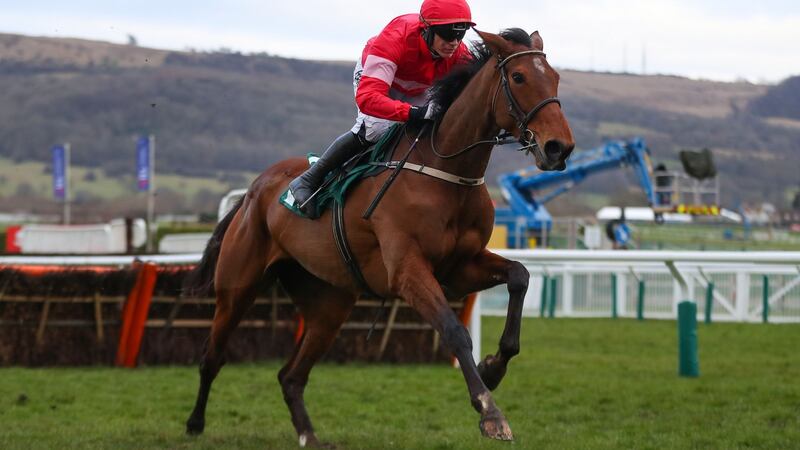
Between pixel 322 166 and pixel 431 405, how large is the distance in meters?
2.67

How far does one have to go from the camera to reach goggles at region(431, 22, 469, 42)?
5.25 metres

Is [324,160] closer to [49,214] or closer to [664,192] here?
[664,192]

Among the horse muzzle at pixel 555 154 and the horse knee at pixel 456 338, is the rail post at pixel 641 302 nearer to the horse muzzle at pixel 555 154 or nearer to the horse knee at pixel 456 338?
the horse knee at pixel 456 338

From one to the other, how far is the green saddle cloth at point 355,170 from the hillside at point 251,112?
4.46 m

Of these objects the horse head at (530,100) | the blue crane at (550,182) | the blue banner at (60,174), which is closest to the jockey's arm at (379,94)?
the horse head at (530,100)

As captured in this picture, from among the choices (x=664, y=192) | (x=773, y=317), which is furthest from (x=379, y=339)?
(x=664, y=192)

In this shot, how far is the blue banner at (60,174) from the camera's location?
33.7 metres

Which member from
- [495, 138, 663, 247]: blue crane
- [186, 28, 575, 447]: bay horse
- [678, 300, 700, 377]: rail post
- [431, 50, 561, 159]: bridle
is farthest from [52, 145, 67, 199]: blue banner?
[431, 50, 561, 159]: bridle

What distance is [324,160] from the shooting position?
5805mm

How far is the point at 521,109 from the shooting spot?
4855mm

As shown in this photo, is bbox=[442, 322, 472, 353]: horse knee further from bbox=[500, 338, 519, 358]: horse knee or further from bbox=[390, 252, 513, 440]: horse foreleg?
bbox=[500, 338, 519, 358]: horse knee

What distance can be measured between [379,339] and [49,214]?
33079mm

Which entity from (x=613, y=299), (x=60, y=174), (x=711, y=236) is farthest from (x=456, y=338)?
(x=60, y=174)

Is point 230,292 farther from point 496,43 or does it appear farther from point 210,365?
point 496,43
